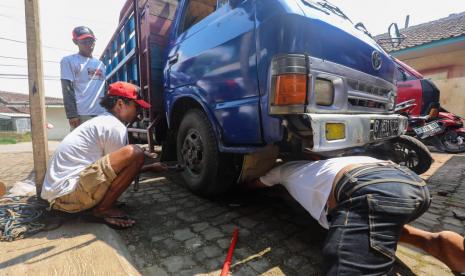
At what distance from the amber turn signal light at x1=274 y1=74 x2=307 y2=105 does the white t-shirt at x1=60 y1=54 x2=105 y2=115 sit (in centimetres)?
275

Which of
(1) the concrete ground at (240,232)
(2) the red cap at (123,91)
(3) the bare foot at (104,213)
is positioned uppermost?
(2) the red cap at (123,91)

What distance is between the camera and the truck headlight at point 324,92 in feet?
5.12

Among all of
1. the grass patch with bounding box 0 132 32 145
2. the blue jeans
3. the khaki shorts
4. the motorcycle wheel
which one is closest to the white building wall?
the grass patch with bounding box 0 132 32 145

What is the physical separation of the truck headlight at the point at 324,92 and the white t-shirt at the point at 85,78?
290cm

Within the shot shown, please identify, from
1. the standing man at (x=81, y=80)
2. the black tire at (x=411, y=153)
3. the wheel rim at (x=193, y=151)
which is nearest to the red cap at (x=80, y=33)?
the standing man at (x=81, y=80)

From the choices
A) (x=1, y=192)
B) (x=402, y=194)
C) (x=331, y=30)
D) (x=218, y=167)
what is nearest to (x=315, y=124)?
(x=402, y=194)

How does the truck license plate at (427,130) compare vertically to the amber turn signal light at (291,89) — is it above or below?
below

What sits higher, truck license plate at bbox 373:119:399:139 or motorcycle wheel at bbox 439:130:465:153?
truck license plate at bbox 373:119:399:139

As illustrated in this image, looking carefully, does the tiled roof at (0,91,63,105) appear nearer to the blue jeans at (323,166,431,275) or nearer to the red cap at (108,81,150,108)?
the red cap at (108,81,150,108)

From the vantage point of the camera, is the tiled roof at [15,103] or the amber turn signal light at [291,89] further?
the tiled roof at [15,103]

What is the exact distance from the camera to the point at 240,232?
182 cm

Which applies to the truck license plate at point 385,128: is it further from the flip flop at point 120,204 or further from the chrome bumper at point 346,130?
the flip flop at point 120,204

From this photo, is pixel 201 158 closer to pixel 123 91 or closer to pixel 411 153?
pixel 123 91

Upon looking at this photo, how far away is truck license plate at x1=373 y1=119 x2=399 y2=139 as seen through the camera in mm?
1810
